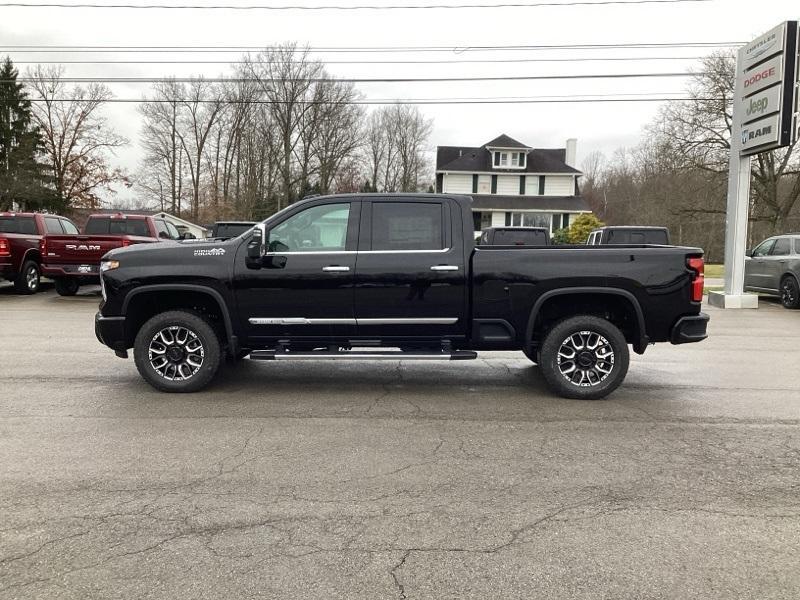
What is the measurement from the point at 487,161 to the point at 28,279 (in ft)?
129

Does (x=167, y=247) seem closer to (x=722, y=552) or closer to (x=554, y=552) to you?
(x=554, y=552)

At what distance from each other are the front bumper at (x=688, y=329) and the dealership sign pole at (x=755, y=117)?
9736mm

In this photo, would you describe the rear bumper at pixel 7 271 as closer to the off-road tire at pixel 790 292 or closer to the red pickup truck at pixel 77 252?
the red pickup truck at pixel 77 252

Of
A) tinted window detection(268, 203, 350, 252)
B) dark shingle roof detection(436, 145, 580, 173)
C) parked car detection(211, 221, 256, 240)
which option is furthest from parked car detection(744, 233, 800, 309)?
dark shingle roof detection(436, 145, 580, 173)

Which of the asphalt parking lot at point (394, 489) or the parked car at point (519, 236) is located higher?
the parked car at point (519, 236)

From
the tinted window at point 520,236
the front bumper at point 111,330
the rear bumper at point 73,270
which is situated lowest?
the front bumper at point 111,330

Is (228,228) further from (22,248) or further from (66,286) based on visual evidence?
(22,248)

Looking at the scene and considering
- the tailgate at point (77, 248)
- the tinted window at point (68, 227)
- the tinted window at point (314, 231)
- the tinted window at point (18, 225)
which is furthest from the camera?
the tinted window at point (68, 227)

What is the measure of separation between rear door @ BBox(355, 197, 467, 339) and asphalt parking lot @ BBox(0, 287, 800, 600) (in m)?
0.78

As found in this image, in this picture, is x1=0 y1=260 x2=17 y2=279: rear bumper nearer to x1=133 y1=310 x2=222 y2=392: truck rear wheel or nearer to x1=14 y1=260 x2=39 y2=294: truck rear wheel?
x1=14 y1=260 x2=39 y2=294: truck rear wheel

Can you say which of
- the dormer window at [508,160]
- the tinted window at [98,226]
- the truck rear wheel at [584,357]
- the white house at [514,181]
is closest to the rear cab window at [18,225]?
the tinted window at [98,226]

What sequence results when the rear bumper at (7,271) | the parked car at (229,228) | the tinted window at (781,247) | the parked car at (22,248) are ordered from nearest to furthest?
the rear bumper at (7,271) → the parked car at (22,248) → the tinted window at (781,247) → the parked car at (229,228)

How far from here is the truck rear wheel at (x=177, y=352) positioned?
6.30 metres

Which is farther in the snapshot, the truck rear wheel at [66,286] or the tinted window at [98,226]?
the tinted window at [98,226]
